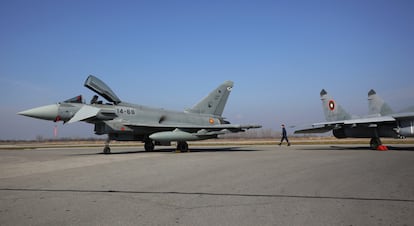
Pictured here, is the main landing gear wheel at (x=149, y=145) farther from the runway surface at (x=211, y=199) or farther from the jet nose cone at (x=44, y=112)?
the runway surface at (x=211, y=199)

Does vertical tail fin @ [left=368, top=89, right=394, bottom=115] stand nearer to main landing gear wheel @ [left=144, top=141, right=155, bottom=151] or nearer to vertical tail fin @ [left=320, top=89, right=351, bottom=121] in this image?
vertical tail fin @ [left=320, top=89, right=351, bottom=121]

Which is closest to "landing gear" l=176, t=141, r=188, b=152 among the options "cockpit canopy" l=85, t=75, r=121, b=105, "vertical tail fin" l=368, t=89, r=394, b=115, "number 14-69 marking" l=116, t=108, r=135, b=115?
"number 14-69 marking" l=116, t=108, r=135, b=115

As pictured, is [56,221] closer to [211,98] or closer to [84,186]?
[84,186]

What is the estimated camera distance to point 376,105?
18219 mm

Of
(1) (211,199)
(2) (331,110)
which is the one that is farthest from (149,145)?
(1) (211,199)

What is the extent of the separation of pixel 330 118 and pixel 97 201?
18.5 m

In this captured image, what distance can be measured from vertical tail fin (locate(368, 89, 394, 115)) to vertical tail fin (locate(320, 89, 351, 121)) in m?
1.48

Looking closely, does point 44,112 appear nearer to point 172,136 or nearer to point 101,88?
point 101,88

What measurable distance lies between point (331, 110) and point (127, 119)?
42.3 feet

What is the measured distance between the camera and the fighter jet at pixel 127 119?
47.3 feet

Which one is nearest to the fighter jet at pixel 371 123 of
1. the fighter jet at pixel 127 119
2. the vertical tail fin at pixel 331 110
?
the vertical tail fin at pixel 331 110

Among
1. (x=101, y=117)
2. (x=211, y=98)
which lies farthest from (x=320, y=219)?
(x=211, y=98)

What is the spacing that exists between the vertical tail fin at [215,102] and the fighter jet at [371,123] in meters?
5.34

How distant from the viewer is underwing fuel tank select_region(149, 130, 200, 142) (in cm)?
1551
